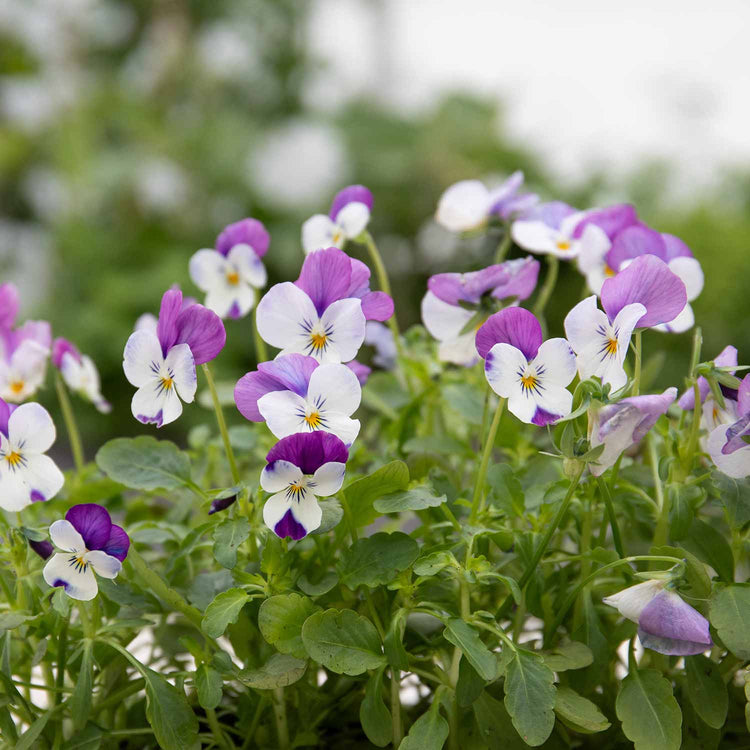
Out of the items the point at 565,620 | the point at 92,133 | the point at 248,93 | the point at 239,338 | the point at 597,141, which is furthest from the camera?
the point at 248,93

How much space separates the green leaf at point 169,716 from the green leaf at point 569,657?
0.60 ft

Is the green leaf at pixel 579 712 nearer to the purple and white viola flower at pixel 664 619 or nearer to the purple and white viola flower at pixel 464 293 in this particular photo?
the purple and white viola flower at pixel 664 619

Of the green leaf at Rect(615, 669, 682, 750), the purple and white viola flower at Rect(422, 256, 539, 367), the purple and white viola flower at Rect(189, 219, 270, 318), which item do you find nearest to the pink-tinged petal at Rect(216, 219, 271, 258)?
the purple and white viola flower at Rect(189, 219, 270, 318)

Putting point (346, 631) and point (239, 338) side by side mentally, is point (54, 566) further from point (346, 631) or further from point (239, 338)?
point (239, 338)

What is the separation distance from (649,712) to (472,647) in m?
0.11

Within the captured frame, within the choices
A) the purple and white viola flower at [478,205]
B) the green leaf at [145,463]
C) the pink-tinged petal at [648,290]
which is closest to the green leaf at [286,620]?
the green leaf at [145,463]

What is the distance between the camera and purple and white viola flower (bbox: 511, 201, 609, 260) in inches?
23.5

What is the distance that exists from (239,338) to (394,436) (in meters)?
2.89

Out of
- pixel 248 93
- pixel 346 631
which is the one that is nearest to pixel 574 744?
pixel 346 631

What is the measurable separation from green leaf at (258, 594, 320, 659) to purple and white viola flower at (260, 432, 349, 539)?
0.13 feet

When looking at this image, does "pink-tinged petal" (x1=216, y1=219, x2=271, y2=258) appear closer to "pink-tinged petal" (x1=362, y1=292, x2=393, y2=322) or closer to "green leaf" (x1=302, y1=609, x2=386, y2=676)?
"pink-tinged petal" (x1=362, y1=292, x2=393, y2=322)

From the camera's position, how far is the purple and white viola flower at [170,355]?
1.42 feet

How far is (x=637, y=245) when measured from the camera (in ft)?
1.77

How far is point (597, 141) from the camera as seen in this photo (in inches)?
153
